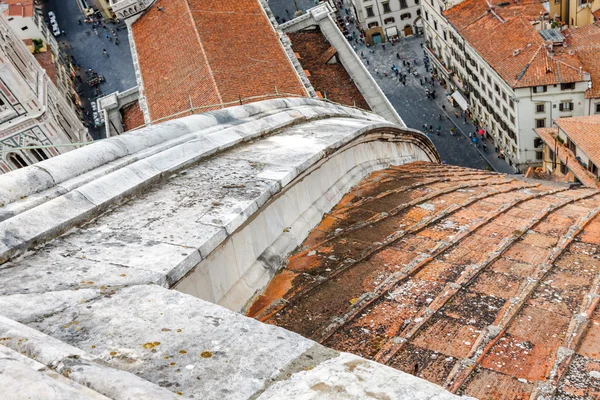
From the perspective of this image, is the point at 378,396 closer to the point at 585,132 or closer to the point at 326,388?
the point at 326,388

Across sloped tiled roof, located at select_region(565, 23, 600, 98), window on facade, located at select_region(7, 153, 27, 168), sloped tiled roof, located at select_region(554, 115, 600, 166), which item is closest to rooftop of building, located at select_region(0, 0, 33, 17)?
window on facade, located at select_region(7, 153, 27, 168)

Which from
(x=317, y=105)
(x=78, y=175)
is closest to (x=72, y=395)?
(x=78, y=175)

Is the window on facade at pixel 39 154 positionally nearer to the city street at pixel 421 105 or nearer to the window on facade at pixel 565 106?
the city street at pixel 421 105

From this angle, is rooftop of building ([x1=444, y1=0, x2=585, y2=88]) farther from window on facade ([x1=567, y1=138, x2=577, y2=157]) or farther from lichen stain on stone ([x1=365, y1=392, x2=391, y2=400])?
lichen stain on stone ([x1=365, y1=392, x2=391, y2=400])

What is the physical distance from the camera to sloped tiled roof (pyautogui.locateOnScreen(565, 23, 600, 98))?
1355 inches

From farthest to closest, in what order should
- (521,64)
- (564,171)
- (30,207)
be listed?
(521,64)
(564,171)
(30,207)

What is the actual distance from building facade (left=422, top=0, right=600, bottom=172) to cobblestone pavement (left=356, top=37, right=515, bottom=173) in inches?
51.7

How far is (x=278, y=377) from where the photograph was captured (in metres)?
4.02

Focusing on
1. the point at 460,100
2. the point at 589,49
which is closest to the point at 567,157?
the point at 589,49

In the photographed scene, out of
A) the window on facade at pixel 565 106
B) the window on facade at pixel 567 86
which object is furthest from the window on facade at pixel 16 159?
the window on facade at pixel 565 106

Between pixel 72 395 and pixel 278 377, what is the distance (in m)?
1.27

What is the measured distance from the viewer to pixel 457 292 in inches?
269

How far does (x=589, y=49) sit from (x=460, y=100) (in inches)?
441

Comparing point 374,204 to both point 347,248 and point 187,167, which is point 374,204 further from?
point 187,167
